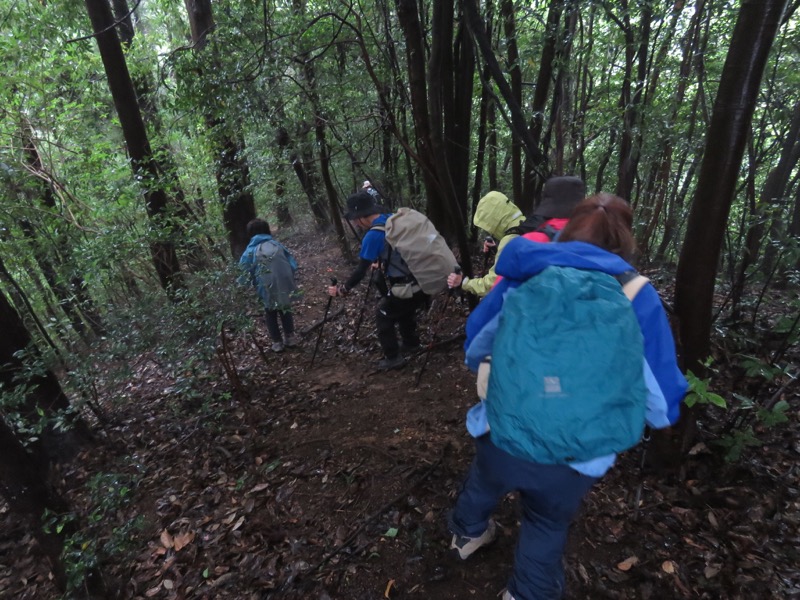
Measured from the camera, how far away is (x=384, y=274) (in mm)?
5180

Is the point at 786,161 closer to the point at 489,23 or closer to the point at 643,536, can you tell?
the point at 489,23

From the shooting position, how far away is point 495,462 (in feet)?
6.74

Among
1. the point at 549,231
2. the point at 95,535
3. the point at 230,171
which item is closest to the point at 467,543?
the point at 549,231

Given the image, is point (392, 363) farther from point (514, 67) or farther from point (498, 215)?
point (514, 67)

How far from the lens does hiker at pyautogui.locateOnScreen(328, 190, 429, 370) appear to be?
5035mm

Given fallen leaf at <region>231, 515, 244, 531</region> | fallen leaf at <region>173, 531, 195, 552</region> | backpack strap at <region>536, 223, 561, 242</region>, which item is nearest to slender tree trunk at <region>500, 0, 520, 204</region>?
backpack strap at <region>536, 223, 561, 242</region>

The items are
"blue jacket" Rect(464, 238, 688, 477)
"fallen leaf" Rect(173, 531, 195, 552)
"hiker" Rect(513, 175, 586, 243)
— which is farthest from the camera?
"fallen leaf" Rect(173, 531, 195, 552)

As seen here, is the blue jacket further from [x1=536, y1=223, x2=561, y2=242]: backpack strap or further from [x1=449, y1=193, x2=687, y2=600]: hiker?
[x1=536, y1=223, x2=561, y2=242]: backpack strap

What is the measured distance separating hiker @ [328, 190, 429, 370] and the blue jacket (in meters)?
3.11

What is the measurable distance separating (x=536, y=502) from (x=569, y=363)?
863 millimetres

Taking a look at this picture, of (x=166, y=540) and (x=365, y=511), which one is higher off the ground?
(x=365, y=511)

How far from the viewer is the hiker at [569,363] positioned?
5.07 ft

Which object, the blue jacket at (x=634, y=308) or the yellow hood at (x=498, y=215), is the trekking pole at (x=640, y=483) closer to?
the blue jacket at (x=634, y=308)

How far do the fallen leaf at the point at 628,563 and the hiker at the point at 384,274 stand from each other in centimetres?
319
